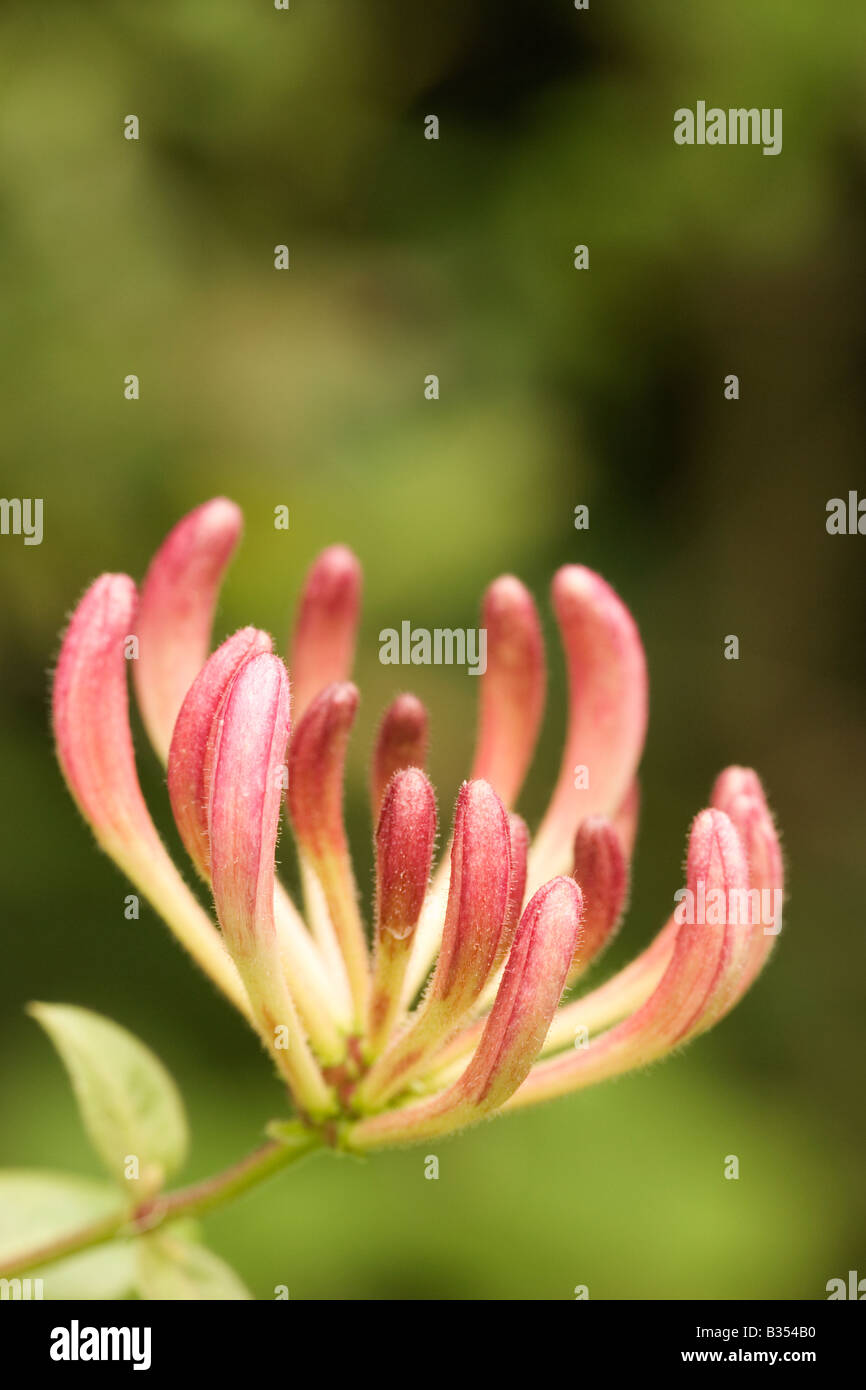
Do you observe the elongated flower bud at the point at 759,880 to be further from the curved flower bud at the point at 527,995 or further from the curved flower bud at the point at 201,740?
the curved flower bud at the point at 201,740

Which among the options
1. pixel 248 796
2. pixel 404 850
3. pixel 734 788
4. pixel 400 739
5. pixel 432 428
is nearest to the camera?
pixel 248 796

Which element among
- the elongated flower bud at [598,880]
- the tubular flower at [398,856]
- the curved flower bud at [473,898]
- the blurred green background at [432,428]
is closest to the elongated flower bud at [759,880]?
the tubular flower at [398,856]

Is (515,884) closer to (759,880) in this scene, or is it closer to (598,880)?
(598,880)

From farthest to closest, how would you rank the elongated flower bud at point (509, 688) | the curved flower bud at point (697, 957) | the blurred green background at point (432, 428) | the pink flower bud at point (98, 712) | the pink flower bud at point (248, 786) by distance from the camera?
the blurred green background at point (432, 428), the elongated flower bud at point (509, 688), the pink flower bud at point (98, 712), the curved flower bud at point (697, 957), the pink flower bud at point (248, 786)

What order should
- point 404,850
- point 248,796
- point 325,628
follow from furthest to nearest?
point 325,628 < point 404,850 < point 248,796

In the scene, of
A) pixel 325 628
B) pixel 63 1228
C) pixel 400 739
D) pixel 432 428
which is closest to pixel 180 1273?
pixel 63 1228

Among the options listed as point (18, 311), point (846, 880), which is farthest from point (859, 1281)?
A: point (18, 311)
